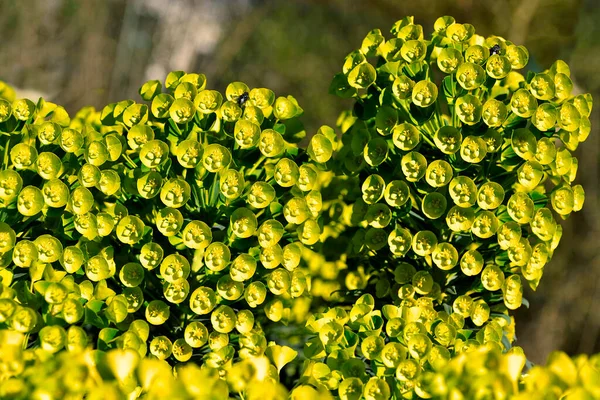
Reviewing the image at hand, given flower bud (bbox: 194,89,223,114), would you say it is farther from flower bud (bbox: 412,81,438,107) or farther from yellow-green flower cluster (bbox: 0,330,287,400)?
yellow-green flower cluster (bbox: 0,330,287,400)

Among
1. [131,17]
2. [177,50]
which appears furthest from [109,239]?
[131,17]

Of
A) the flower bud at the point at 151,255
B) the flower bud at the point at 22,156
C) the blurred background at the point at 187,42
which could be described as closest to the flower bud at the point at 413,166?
the flower bud at the point at 151,255

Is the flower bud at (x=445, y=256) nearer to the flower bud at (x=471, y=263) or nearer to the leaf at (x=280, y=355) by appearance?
the flower bud at (x=471, y=263)

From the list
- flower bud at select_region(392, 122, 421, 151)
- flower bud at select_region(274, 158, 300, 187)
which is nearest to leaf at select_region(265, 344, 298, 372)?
flower bud at select_region(274, 158, 300, 187)

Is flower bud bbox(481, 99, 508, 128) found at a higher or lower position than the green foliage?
higher

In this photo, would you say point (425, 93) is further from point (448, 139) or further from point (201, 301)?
point (201, 301)

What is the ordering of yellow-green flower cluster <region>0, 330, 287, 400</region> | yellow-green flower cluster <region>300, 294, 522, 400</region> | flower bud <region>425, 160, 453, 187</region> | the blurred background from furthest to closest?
the blurred background < flower bud <region>425, 160, 453, 187</region> < yellow-green flower cluster <region>300, 294, 522, 400</region> < yellow-green flower cluster <region>0, 330, 287, 400</region>

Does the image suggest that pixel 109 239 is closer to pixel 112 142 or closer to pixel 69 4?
pixel 112 142
